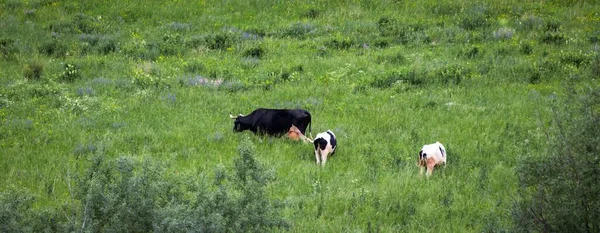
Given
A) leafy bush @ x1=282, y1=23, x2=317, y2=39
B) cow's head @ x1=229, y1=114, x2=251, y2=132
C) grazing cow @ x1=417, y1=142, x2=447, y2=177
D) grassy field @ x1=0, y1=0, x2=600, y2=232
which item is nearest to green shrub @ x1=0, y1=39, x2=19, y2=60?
grassy field @ x1=0, y1=0, x2=600, y2=232

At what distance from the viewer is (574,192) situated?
24.4ft

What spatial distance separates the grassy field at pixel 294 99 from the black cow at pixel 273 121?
373 mm

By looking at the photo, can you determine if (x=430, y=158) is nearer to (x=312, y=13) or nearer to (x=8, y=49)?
(x=8, y=49)

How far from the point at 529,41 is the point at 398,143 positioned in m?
10.9

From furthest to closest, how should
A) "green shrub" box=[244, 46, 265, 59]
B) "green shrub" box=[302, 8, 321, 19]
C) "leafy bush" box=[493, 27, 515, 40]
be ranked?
"green shrub" box=[302, 8, 321, 19] < "leafy bush" box=[493, 27, 515, 40] < "green shrub" box=[244, 46, 265, 59]

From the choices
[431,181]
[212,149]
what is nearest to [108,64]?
[212,149]

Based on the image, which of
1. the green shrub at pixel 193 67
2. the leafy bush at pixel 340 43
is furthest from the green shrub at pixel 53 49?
the leafy bush at pixel 340 43

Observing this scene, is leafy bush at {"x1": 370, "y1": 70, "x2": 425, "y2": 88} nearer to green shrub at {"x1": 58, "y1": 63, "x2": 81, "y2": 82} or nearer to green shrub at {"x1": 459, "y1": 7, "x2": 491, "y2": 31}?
green shrub at {"x1": 459, "y1": 7, "x2": 491, "y2": 31}

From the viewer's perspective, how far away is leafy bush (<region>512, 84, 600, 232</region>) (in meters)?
7.44

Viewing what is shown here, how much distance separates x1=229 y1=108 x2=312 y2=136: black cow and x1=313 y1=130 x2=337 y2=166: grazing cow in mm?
1368

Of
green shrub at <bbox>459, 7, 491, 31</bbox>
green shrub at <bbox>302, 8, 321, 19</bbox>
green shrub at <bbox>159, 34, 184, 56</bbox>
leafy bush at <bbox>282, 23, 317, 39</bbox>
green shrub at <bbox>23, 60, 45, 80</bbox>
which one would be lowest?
green shrub at <bbox>302, 8, 321, 19</bbox>

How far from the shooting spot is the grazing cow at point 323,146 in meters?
13.1

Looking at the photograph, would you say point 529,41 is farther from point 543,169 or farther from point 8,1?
point 8,1

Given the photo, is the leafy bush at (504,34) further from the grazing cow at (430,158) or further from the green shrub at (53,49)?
the green shrub at (53,49)
